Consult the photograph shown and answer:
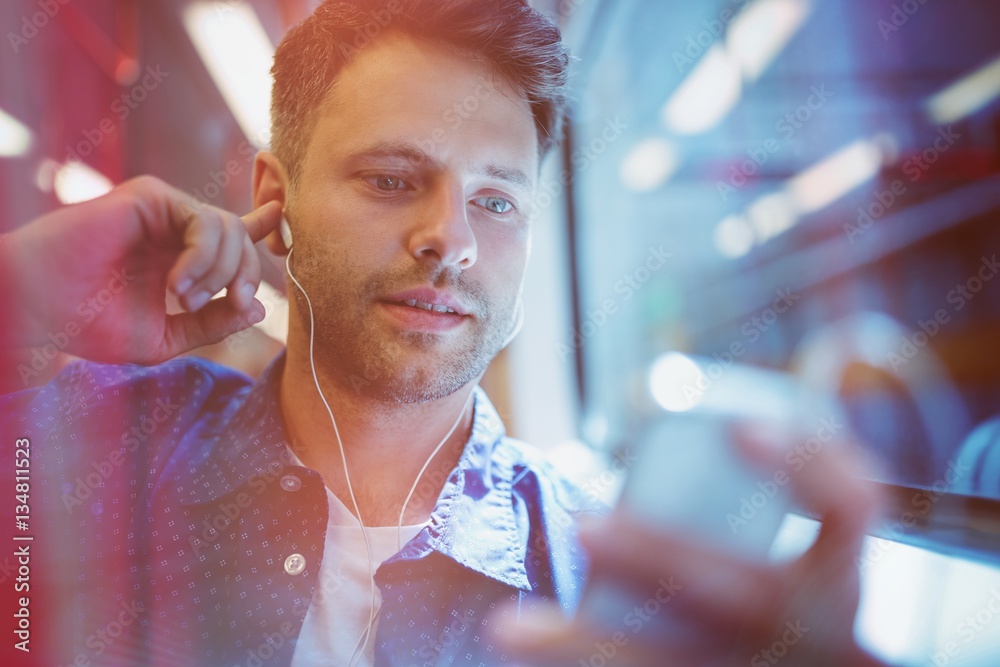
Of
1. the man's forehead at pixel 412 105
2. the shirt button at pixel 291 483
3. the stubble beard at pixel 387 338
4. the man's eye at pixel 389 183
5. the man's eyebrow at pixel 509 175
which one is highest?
the man's forehead at pixel 412 105

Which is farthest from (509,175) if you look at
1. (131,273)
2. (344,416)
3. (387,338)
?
(131,273)

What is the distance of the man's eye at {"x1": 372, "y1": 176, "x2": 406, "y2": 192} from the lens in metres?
0.70

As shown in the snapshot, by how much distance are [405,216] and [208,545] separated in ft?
1.61

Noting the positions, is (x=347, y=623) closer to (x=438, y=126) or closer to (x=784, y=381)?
(x=438, y=126)

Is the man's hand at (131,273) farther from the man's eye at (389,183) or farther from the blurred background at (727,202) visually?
the man's eye at (389,183)

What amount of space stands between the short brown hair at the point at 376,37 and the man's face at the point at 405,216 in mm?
24

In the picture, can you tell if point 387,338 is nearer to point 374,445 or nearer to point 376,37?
point 374,445

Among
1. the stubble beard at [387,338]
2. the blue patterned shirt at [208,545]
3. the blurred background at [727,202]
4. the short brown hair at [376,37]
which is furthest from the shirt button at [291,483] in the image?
the short brown hair at [376,37]

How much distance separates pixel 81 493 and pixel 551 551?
0.63 meters

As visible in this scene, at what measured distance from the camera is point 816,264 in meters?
1.70

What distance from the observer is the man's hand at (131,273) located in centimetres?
66

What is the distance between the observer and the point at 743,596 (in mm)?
635

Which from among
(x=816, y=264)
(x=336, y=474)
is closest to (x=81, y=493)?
(x=336, y=474)

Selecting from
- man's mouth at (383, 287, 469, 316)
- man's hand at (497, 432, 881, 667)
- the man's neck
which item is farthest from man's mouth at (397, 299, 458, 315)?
man's hand at (497, 432, 881, 667)
